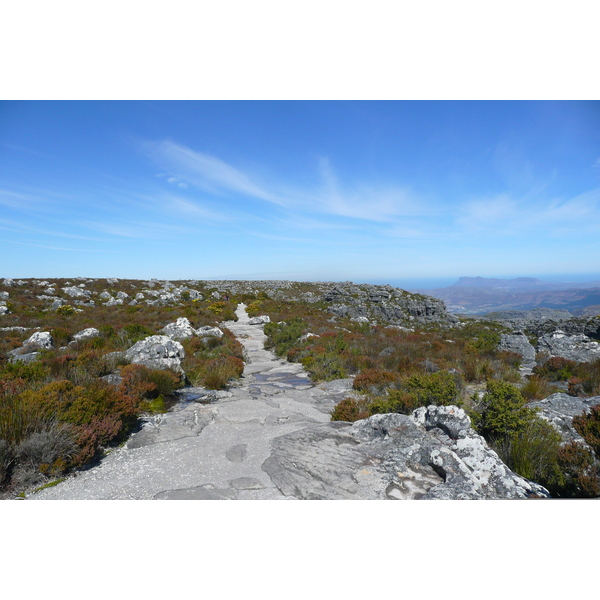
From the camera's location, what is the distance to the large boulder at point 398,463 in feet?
12.7

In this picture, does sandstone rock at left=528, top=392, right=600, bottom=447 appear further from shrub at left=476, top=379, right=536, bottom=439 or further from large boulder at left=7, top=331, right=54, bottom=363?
large boulder at left=7, top=331, right=54, bottom=363

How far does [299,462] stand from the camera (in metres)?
4.56

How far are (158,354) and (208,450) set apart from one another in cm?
551

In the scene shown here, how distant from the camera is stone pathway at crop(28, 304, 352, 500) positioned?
392cm

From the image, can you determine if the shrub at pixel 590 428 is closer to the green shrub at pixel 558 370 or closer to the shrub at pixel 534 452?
the shrub at pixel 534 452

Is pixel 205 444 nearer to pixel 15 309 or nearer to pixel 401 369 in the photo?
pixel 401 369

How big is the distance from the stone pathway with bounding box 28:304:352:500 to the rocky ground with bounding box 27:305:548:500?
0.02 meters

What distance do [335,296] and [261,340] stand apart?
32.0m

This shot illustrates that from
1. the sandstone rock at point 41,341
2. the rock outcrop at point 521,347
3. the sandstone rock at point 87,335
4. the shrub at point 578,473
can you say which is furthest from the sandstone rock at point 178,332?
the rock outcrop at point 521,347

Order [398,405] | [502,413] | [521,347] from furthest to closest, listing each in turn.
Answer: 1. [521,347]
2. [398,405]
3. [502,413]

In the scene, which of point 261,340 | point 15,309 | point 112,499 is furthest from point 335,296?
point 112,499

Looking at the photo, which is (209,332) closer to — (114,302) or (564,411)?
(564,411)

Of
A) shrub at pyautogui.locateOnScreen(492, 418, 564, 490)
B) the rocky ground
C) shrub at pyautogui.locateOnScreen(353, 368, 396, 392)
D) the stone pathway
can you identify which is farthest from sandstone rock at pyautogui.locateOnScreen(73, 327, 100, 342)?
shrub at pyautogui.locateOnScreen(492, 418, 564, 490)

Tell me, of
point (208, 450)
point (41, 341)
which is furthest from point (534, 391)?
point (41, 341)
